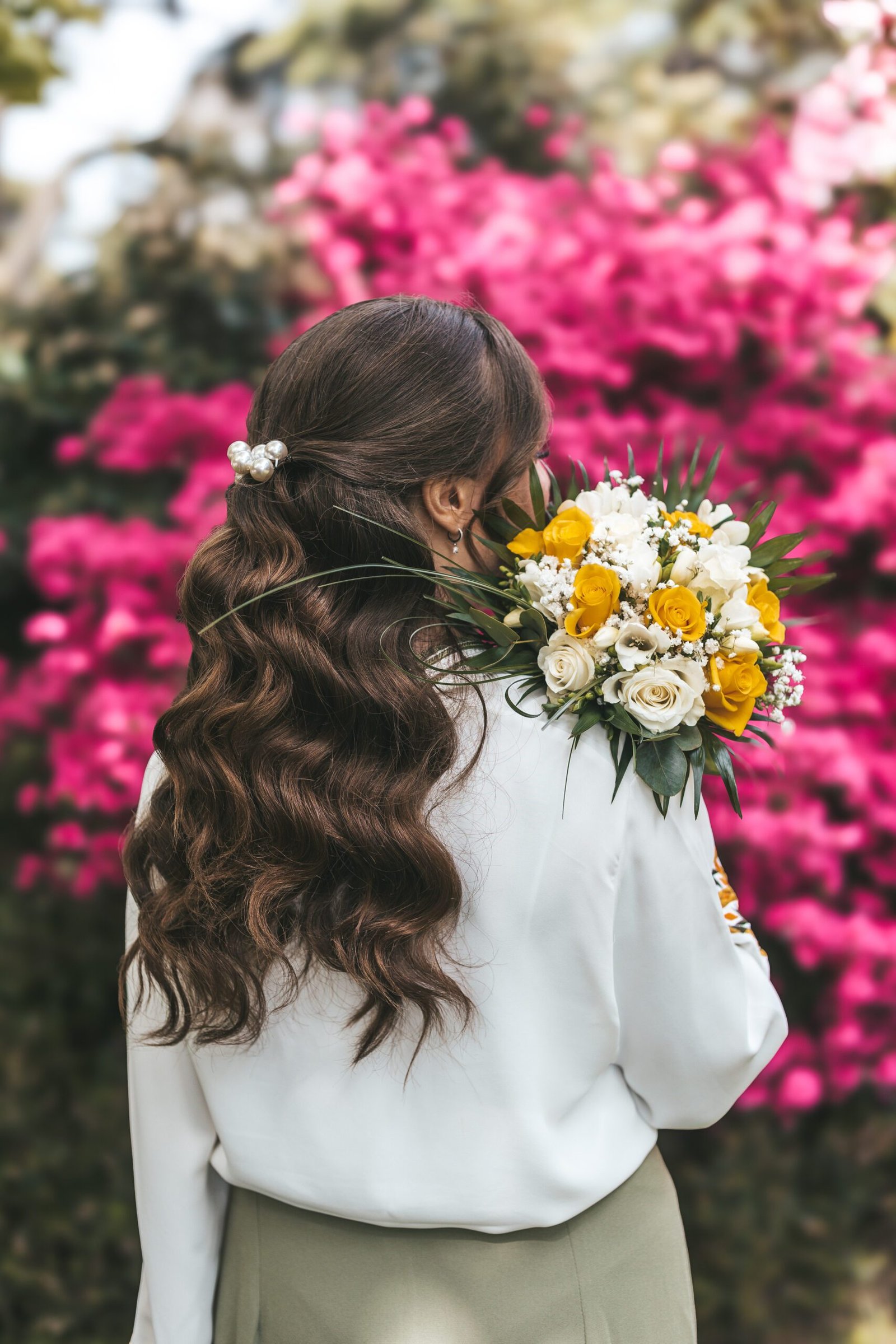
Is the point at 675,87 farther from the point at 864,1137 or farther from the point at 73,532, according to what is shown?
the point at 864,1137

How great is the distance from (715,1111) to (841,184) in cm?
268

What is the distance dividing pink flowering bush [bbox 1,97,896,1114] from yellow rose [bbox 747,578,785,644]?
1.14 meters

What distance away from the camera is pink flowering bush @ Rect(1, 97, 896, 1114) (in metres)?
2.54

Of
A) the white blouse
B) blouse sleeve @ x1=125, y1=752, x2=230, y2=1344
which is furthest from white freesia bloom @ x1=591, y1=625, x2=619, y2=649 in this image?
blouse sleeve @ x1=125, y1=752, x2=230, y2=1344

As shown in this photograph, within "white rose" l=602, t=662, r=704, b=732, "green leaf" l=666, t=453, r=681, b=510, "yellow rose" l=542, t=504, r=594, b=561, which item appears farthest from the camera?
"green leaf" l=666, t=453, r=681, b=510

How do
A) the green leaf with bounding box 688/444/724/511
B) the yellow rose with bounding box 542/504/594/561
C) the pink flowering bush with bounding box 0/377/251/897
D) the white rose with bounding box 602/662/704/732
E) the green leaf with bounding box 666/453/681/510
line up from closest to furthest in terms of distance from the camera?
the white rose with bounding box 602/662/704/732
the yellow rose with bounding box 542/504/594/561
the green leaf with bounding box 688/444/724/511
the green leaf with bounding box 666/453/681/510
the pink flowering bush with bounding box 0/377/251/897

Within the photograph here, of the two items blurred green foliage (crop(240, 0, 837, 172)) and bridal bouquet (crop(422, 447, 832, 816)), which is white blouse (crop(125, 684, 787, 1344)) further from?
blurred green foliage (crop(240, 0, 837, 172))

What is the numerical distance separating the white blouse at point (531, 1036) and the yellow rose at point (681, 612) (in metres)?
0.15

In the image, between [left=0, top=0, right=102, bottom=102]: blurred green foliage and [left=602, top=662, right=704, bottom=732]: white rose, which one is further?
[left=0, top=0, right=102, bottom=102]: blurred green foliage

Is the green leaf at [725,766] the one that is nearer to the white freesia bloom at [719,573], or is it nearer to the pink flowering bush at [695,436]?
the white freesia bloom at [719,573]

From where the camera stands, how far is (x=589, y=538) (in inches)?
49.4

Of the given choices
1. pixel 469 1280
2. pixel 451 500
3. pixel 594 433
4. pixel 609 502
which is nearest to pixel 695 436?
pixel 594 433

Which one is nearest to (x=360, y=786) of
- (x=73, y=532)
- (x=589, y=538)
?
(x=589, y=538)

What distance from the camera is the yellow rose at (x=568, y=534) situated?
48.9 inches
